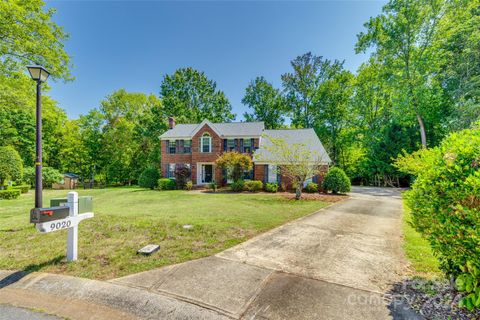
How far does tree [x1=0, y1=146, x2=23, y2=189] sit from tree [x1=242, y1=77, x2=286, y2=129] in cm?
2851

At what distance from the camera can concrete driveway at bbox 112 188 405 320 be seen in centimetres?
282

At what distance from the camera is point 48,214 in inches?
147

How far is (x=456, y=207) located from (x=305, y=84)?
3435 centimetres

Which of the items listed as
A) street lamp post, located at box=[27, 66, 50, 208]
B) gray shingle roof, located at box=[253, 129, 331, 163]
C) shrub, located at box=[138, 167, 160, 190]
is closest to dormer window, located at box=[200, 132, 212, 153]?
gray shingle roof, located at box=[253, 129, 331, 163]

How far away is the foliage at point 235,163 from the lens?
1766 centimetres

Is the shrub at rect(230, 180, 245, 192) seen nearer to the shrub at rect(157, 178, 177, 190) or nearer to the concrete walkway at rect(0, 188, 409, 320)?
the shrub at rect(157, 178, 177, 190)

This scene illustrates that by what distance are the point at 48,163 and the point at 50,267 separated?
35.6m

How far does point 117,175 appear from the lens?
29.2m

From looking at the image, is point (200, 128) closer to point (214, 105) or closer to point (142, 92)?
point (214, 105)

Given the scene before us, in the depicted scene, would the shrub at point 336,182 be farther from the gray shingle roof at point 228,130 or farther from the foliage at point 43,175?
the foliage at point 43,175

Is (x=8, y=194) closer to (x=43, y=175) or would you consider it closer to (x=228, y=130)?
(x=43, y=175)

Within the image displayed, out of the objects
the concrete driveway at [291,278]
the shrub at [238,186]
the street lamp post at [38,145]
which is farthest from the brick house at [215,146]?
the street lamp post at [38,145]

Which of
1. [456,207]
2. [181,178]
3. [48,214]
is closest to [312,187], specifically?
[181,178]

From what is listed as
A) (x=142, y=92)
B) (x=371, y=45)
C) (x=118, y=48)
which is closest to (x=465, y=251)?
(x=118, y=48)
